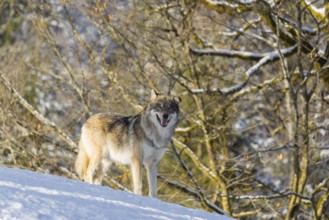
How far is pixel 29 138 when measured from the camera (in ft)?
53.2

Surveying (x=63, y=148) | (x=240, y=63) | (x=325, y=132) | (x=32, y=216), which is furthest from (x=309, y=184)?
(x=32, y=216)

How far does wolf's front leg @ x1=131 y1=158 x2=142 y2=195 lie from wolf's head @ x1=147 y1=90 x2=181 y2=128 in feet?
2.32

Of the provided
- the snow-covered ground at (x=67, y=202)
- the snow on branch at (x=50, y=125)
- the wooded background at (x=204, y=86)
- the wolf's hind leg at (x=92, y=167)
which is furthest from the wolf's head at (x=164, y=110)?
the snow on branch at (x=50, y=125)

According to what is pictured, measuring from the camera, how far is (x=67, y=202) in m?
6.39

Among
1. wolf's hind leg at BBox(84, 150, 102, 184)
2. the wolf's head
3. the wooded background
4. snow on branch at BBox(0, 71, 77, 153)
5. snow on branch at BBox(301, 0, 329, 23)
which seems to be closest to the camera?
the wolf's head

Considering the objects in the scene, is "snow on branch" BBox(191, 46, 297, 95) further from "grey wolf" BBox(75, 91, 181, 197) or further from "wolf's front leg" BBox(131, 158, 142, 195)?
"wolf's front leg" BBox(131, 158, 142, 195)

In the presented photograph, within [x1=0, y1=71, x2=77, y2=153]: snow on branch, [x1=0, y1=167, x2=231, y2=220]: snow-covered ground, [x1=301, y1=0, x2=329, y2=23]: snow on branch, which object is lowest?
[x1=0, y1=167, x2=231, y2=220]: snow-covered ground

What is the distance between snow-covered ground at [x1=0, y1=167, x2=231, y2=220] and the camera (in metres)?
5.83

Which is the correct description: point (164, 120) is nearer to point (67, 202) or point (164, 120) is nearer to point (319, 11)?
point (319, 11)

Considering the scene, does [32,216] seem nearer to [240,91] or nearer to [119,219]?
[119,219]

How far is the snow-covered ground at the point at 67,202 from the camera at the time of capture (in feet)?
19.1

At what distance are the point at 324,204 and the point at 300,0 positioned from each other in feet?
14.6

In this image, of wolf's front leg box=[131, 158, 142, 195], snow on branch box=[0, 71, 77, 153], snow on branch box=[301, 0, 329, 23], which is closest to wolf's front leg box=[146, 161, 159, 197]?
wolf's front leg box=[131, 158, 142, 195]

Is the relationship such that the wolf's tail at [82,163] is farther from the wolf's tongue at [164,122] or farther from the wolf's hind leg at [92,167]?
the wolf's tongue at [164,122]
